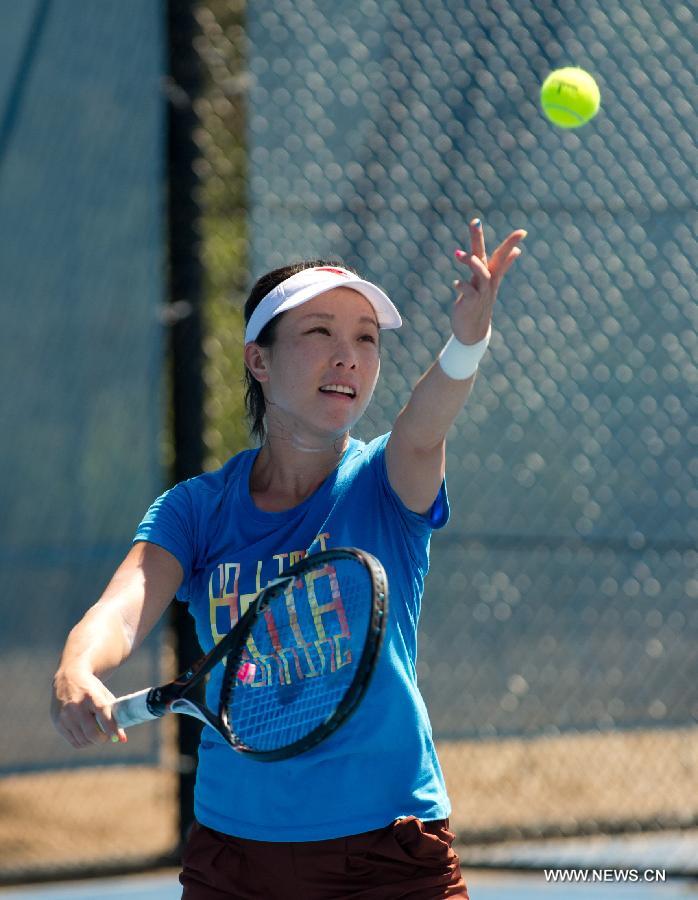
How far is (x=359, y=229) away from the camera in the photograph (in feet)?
13.8

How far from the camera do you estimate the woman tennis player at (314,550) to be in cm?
209

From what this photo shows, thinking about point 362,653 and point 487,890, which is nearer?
point 362,653

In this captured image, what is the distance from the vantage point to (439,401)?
2084 millimetres

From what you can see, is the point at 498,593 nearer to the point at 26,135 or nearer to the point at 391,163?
the point at 391,163

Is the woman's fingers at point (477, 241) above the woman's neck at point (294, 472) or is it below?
above

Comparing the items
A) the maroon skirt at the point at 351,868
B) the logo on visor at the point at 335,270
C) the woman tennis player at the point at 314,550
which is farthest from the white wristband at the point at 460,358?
the maroon skirt at the point at 351,868

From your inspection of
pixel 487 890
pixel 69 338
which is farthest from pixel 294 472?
pixel 487 890

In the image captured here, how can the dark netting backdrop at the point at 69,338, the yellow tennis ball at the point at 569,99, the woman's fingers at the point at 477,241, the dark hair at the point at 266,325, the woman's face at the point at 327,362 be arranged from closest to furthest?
the woman's fingers at the point at 477,241 → the woman's face at the point at 327,362 → the dark hair at the point at 266,325 → the yellow tennis ball at the point at 569,99 → the dark netting backdrop at the point at 69,338

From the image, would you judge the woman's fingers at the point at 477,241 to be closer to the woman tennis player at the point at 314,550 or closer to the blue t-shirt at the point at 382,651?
the woman tennis player at the point at 314,550

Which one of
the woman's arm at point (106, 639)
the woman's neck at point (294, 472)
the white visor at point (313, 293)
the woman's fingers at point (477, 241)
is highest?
the woman's fingers at point (477, 241)

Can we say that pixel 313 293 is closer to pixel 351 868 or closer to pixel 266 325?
pixel 266 325

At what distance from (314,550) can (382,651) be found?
0.67 feet

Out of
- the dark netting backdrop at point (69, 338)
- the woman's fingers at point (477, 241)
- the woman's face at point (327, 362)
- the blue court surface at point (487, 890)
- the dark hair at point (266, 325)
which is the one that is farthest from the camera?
the dark netting backdrop at point (69, 338)

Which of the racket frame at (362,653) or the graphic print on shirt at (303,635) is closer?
the racket frame at (362,653)
